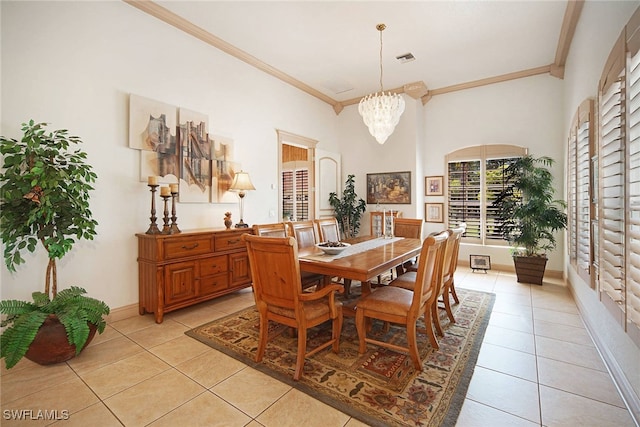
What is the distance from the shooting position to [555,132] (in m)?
4.82

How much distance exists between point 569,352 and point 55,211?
174 inches

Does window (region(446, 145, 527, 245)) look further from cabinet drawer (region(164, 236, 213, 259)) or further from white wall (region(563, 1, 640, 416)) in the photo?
cabinet drawer (region(164, 236, 213, 259))

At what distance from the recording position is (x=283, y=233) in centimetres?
318

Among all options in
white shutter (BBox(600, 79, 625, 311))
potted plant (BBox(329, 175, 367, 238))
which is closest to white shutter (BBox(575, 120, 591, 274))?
white shutter (BBox(600, 79, 625, 311))

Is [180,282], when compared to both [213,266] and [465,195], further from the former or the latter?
[465,195]

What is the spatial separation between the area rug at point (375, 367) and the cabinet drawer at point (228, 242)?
2.85ft

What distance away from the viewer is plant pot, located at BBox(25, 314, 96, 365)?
2.11 metres

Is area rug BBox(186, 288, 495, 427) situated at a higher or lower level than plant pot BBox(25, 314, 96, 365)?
lower

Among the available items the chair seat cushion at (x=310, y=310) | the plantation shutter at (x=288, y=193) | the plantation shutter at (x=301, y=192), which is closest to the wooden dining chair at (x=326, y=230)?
the chair seat cushion at (x=310, y=310)

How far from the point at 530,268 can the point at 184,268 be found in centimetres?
492

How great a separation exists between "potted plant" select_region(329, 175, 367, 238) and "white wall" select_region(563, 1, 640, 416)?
3614 millimetres

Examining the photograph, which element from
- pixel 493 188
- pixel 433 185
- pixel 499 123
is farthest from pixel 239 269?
pixel 499 123

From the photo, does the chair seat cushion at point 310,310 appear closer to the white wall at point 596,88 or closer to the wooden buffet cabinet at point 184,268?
the wooden buffet cabinet at point 184,268

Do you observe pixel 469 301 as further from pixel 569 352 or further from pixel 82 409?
pixel 82 409
